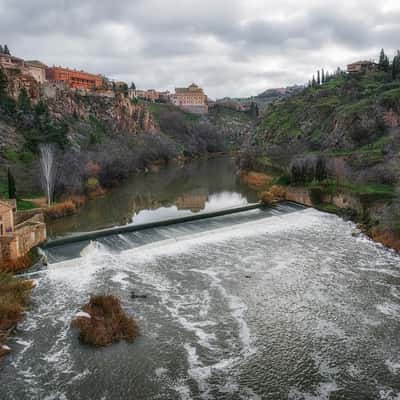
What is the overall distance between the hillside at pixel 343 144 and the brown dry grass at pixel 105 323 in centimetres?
1848

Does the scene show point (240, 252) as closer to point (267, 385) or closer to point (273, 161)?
point (267, 385)

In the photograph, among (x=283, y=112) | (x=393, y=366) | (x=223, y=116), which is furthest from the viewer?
(x=223, y=116)

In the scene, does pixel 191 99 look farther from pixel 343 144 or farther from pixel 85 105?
pixel 343 144

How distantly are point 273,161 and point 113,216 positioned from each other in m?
34.7

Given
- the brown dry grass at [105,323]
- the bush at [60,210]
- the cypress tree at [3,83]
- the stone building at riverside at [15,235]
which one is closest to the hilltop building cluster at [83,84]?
the cypress tree at [3,83]

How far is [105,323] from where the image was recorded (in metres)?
15.0

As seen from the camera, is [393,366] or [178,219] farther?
[178,219]

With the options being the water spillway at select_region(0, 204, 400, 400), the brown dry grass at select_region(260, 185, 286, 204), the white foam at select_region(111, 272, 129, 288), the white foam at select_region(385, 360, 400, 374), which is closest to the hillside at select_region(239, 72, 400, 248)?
the brown dry grass at select_region(260, 185, 286, 204)

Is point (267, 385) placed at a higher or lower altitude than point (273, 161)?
lower

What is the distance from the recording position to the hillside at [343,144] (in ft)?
116

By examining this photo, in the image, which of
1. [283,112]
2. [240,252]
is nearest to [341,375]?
[240,252]

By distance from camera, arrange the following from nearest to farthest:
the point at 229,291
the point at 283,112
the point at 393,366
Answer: the point at 393,366 → the point at 229,291 → the point at 283,112

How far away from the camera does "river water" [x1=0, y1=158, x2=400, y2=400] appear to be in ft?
40.4

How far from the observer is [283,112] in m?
87.4
